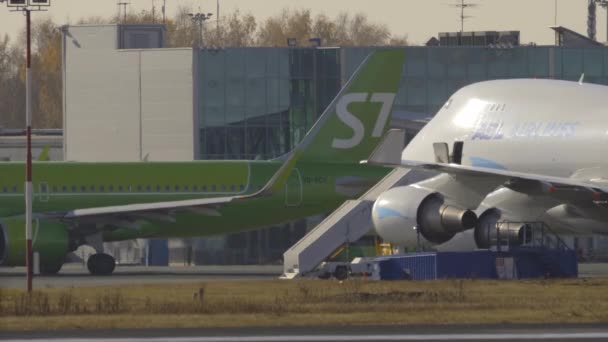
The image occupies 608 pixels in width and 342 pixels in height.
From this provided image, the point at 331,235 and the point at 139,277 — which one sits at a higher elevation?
the point at 331,235

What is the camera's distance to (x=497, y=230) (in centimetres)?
4012

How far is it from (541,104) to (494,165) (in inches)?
83.7

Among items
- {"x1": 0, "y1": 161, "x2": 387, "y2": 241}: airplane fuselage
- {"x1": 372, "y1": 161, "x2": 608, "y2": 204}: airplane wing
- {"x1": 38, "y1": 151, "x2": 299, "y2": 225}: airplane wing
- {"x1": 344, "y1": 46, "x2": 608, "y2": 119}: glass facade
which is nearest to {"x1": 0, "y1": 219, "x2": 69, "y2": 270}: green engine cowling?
{"x1": 38, "y1": 151, "x2": 299, "y2": 225}: airplane wing

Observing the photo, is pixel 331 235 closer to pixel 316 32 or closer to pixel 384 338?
pixel 384 338

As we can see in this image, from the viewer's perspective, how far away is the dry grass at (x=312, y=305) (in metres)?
28.0

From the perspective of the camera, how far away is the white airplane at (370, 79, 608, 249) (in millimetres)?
38438

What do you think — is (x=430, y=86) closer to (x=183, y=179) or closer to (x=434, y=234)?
(x=183, y=179)

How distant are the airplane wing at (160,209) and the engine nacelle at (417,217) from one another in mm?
9348

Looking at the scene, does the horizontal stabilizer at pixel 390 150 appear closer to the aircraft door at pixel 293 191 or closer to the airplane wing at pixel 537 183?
the airplane wing at pixel 537 183

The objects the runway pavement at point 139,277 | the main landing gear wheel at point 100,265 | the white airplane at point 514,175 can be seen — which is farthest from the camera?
the main landing gear wheel at point 100,265

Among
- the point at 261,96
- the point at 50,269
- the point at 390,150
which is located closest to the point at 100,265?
the point at 50,269

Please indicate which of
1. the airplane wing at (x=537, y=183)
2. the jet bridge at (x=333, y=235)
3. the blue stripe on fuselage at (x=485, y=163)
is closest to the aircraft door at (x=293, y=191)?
the jet bridge at (x=333, y=235)

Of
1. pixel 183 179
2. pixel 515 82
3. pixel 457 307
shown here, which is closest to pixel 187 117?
pixel 183 179

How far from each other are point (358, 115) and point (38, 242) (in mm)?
12919
